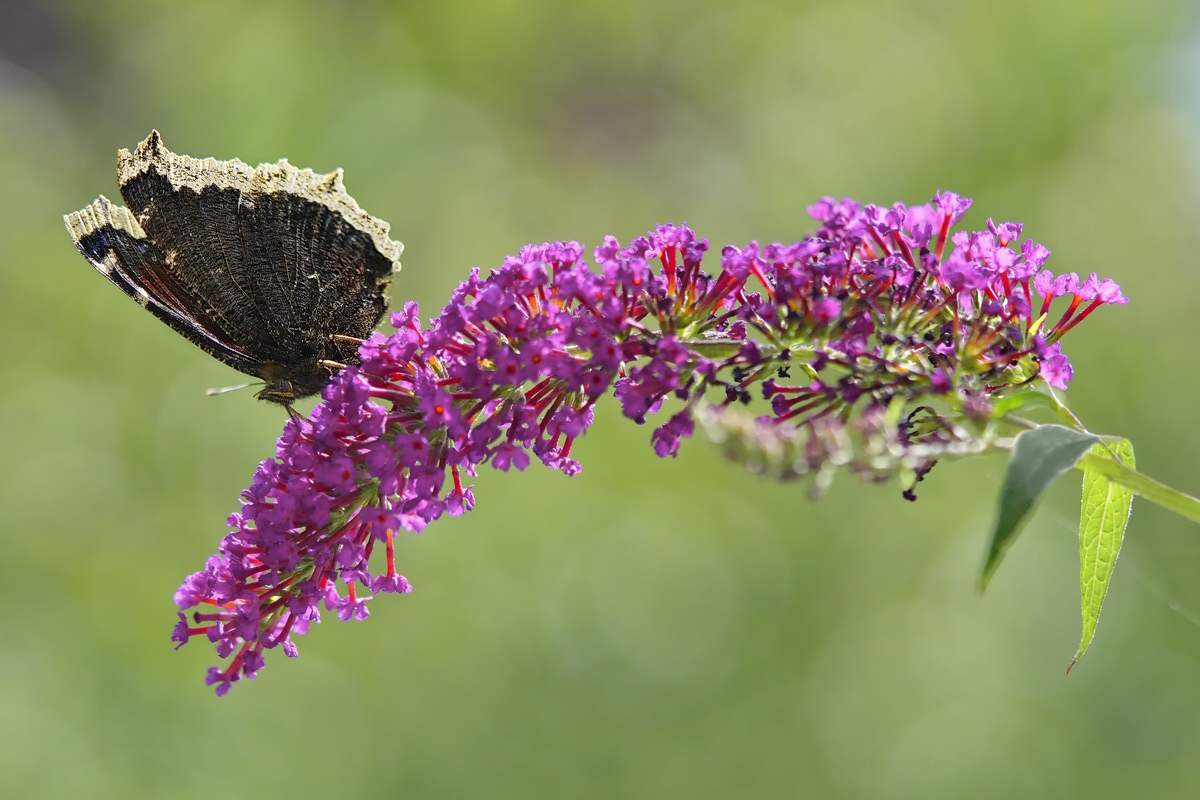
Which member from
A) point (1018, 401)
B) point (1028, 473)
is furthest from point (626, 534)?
point (1028, 473)

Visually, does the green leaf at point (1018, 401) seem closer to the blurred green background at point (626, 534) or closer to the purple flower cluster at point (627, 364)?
the purple flower cluster at point (627, 364)

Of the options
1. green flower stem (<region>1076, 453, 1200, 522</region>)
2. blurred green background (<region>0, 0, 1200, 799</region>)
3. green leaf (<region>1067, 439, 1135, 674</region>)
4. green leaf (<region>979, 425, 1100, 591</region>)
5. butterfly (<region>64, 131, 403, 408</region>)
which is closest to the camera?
green leaf (<region>979, 425, 1100, 591</region>)

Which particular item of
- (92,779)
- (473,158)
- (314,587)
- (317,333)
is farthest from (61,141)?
(314,587)

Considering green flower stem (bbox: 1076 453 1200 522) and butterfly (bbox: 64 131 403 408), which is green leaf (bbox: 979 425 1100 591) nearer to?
green flower stem (bbox: 1076 453 1200 522)

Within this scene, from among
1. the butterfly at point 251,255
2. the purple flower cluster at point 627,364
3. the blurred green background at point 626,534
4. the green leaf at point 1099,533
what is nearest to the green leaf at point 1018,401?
the purple flower cluster at point 627,364

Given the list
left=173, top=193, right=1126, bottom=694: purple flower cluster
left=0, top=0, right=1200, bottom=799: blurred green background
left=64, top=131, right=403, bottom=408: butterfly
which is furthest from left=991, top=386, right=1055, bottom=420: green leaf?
left=0, top=0, right=1200, bottom=799: blurred green background

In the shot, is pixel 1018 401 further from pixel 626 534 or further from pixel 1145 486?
pixel 626 534

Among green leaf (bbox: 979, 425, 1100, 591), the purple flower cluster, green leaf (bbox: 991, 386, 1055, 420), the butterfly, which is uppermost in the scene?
the butterfly
